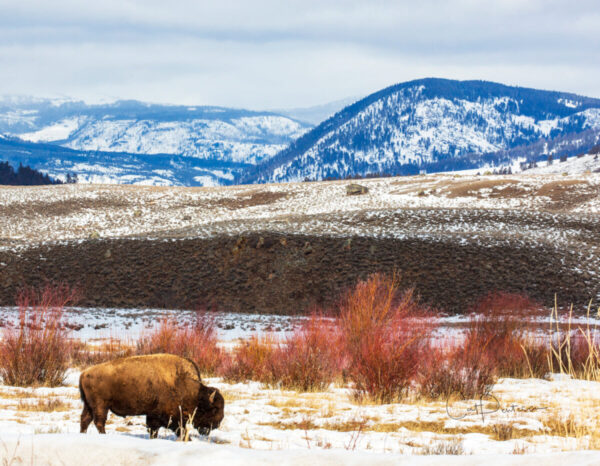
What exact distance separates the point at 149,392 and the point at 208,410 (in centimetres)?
66

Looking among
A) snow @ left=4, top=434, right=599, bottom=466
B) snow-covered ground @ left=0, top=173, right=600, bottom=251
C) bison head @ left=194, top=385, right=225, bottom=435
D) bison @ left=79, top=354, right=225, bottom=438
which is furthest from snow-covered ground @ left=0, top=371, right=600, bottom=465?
snow-covered ground @ left=0, top=173, right=600, bottom=251

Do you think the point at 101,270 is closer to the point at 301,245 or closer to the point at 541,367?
the point at 301,245

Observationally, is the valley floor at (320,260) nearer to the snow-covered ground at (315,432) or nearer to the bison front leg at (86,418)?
the snow-covered ground at (315,432)

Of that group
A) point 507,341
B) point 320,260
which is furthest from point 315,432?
point 320,260

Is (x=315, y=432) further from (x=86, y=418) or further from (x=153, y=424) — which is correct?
(x=86, y=418)

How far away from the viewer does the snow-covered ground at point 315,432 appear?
352 cm

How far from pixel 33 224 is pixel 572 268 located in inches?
1923

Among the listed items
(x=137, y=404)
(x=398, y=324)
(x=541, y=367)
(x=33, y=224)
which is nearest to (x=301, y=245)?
(x=541, y=367)

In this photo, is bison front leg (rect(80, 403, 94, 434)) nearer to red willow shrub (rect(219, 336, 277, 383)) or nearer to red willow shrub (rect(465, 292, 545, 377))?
red willow shrub (rect(219, 336, 277, 383))

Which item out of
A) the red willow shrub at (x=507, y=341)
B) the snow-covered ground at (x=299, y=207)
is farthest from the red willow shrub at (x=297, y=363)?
the snow-covered ground at (x=299, y=207)

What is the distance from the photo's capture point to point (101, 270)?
106 ft

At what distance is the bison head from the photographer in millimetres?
5312

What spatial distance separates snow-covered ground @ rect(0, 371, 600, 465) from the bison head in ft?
0.47

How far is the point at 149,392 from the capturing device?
5.04m
